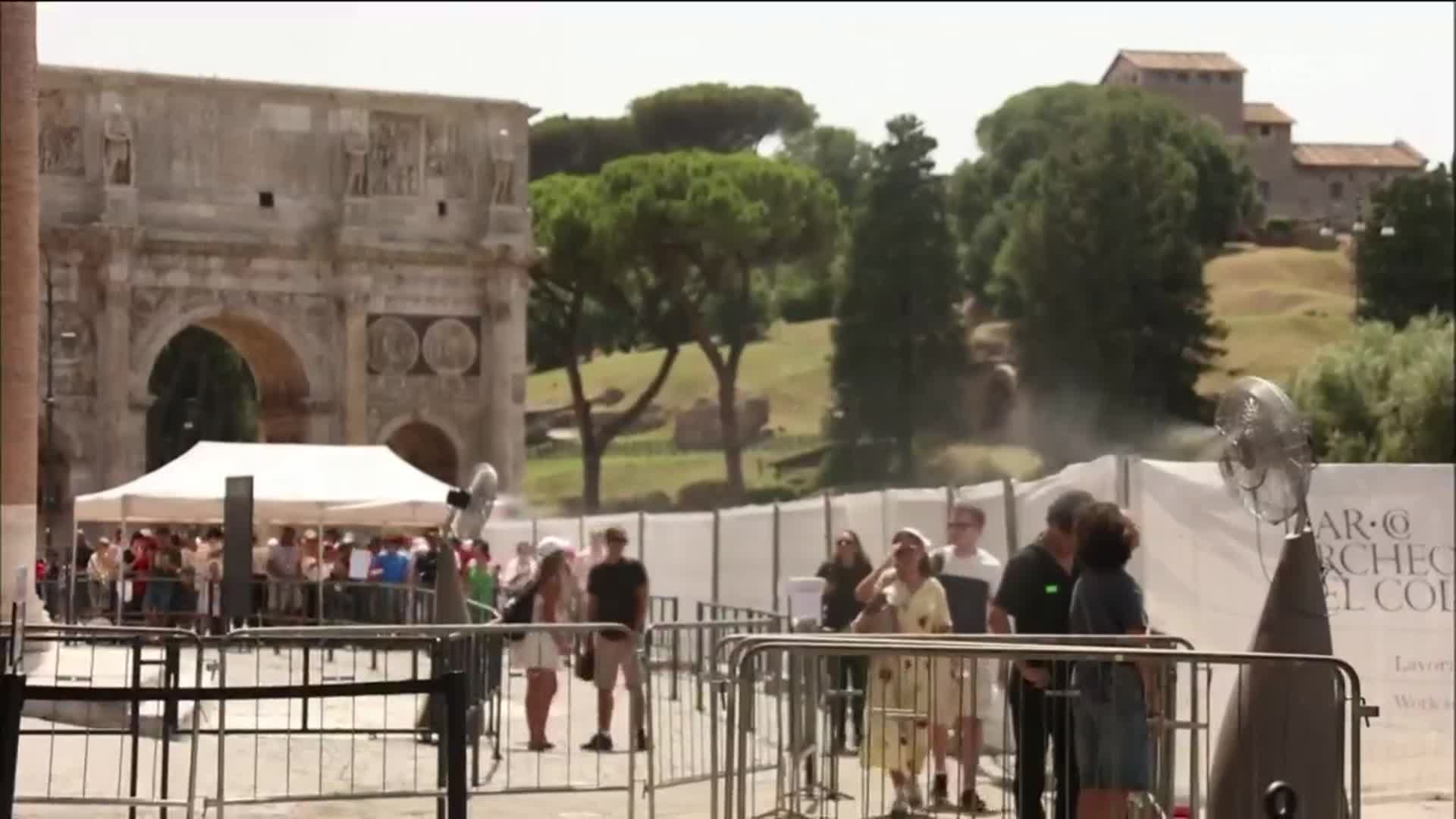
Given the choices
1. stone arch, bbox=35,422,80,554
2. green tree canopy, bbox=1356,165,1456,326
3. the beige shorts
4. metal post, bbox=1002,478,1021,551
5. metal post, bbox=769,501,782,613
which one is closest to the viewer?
the beige shorts

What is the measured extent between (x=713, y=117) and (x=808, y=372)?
3381 cm

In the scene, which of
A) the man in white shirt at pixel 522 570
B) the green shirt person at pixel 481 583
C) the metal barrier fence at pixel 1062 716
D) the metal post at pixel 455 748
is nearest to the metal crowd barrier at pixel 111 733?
the metal post at pixel 455 748

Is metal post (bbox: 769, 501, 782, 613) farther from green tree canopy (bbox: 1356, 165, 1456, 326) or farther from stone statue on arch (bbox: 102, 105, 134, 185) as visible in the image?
green tree canopy (bbox: 1356, 165, 1456, 326)

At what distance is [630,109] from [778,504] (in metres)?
104

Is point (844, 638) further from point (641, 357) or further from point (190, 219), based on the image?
point (641, 357)

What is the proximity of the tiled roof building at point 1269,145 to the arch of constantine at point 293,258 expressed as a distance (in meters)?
81.6

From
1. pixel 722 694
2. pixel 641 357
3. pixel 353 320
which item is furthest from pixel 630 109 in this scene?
pixel 722 694

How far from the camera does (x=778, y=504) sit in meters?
24.4

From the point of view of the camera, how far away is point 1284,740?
908 centimetres

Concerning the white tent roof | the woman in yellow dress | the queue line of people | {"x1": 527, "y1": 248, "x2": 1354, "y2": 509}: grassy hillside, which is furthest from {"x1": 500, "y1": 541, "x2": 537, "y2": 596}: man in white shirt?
{"x1": 527, "y1": 248, "x2": 1354, "y2": 509}: grassy hillside

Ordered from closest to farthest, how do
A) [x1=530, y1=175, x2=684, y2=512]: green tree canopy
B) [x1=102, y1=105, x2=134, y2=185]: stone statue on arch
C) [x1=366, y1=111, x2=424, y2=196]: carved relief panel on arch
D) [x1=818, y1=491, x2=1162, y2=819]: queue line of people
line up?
[x1=818, y1=491, x2=1162, y2=819]: queue line of people
[x1=102, y1=105, x2=134, y2=185]: stone statue on arch
[x1=366, y1=111, x2=424, y2=196]: carved relief panel on arch
[x1=530, y1=175, x2=684, y2=512]: green tree canopy

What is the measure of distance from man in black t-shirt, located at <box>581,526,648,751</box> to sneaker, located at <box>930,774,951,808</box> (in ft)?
14.1

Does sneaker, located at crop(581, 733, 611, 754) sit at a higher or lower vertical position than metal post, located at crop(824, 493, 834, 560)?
lower

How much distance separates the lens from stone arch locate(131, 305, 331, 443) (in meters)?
52.7
